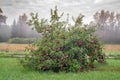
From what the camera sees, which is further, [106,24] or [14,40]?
[14,40]

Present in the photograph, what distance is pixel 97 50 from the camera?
16750 mm

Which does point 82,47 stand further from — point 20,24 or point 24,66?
point 20,24

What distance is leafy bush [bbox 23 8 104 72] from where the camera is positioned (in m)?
14.4

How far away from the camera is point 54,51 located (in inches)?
569

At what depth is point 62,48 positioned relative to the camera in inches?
587

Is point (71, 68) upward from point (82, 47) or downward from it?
downward

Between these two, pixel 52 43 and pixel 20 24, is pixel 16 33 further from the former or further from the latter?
pixel 52 43

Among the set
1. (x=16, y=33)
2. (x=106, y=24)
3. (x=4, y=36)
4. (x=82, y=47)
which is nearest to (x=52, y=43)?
(x=82, y=47)

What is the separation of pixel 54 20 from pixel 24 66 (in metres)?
3.08

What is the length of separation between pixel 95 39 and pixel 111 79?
531cm

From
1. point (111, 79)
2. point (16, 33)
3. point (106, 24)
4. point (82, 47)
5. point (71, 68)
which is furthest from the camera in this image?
point (16, 33)

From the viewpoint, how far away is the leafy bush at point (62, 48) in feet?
47.2

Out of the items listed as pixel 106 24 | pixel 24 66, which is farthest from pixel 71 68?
pixel 106 24

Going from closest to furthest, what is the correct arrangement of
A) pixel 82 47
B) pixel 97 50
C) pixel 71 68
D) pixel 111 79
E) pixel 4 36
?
pixel 111 79, pixel 71 68, pixel 82 47, pixel 97 50, pixel 4 36
